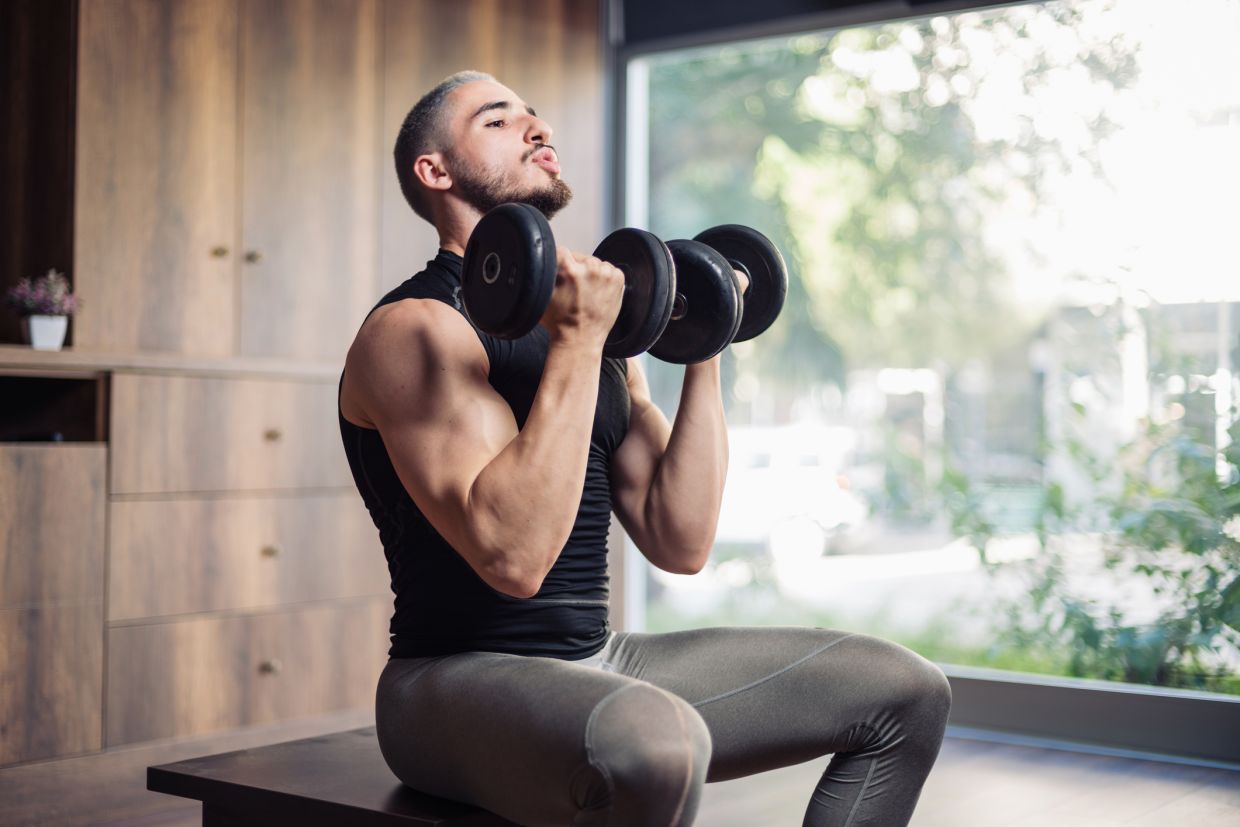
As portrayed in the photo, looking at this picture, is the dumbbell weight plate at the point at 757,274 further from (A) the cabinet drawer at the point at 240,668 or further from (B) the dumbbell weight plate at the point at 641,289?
(A) the cabinet drawer at the point at 240,668

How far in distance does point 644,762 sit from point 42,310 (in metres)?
2.05

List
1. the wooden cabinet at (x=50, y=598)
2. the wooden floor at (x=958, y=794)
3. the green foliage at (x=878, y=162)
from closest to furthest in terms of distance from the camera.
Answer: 1. the wooden floor at (x=958, y=794)
2. the wooden cabinet at (x=50, y=598)
3. the green foliage at (x=878, y=162)

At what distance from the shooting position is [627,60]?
13.7 feet

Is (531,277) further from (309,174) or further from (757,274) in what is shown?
(309,174)

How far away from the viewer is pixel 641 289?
1554mm

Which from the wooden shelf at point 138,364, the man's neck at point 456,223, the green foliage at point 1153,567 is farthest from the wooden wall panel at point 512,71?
the man's neck at point 456,223

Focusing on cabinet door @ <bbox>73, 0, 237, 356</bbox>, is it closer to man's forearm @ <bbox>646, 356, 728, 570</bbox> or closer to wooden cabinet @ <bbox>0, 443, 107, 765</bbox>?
wooden cabinet @ <bbox>0, 443, 107, 765</bbox>

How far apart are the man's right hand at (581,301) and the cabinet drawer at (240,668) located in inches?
71.0

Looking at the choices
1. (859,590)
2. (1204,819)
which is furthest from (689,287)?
(859,590)

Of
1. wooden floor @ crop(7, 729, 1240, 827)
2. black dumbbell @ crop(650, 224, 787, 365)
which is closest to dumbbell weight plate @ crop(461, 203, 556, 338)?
black dumbbell @ crop(650, 224, 787, 365)

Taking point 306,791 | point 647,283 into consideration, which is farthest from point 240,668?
point 647,283

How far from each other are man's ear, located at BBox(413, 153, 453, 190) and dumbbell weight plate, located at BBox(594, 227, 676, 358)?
328 mm

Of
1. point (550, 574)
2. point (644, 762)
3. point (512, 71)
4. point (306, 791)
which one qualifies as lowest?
point (306, 791)

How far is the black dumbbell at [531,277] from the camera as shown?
1393mm
